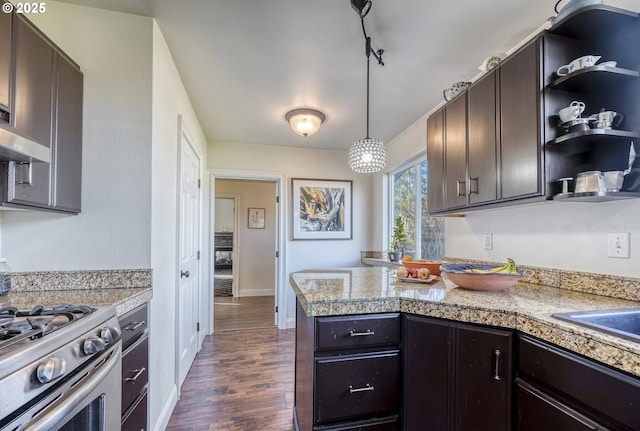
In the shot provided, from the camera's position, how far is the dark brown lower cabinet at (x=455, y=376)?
42.9 inches

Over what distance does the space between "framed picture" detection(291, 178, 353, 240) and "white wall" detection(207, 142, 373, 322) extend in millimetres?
81

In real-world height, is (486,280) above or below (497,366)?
above

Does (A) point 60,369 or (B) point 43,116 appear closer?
(A) point 60,369

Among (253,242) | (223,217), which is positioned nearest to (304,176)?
(253,242)

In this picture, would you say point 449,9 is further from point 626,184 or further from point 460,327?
point 460,327

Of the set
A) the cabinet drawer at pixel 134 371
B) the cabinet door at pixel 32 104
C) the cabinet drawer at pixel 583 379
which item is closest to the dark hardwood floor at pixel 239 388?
the cabinet drawer at pixel 134 371

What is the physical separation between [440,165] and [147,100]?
6.27ft

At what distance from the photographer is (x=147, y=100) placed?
159 cm

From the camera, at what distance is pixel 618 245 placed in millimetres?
1307

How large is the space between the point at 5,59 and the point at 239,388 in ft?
7.81

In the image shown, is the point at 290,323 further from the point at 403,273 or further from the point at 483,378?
the point at 483,378

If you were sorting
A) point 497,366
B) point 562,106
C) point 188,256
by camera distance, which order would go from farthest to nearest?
point 188,256, point 562,106, point 497,366

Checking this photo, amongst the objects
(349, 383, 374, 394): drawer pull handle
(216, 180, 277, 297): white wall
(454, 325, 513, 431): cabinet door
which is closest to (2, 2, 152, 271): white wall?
(349, 383, 374, 394): drawer pull handle

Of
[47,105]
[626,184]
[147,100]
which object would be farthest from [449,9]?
[47,105]
